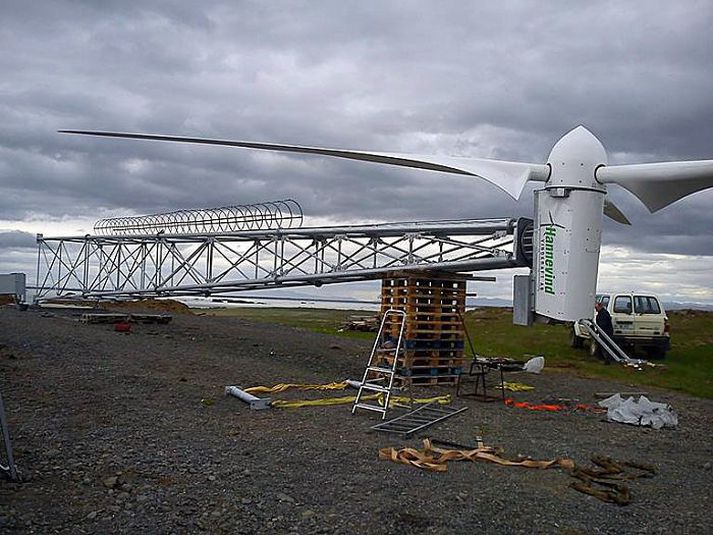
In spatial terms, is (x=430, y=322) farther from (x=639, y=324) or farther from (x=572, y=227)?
(x=639, y=324)

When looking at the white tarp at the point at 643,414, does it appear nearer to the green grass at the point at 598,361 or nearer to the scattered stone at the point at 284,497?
the green grass at the point at 598,361

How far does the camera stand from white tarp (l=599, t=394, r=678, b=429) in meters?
11.9

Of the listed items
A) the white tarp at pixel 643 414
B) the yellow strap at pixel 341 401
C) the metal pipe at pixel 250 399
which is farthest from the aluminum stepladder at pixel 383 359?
the white tarp at pixel 643 414

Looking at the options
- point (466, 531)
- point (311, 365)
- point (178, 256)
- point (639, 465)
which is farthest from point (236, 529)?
point (178, 256)

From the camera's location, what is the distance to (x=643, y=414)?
12.1 meters

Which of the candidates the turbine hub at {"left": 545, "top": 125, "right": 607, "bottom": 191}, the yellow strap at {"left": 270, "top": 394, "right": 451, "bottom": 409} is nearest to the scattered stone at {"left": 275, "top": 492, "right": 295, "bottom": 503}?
the yellow strap at {"left": 270, "top": 394, "right": 451, "bottom": 409}

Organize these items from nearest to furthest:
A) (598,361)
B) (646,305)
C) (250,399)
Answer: (250,399) → (598,361) → (646,305)

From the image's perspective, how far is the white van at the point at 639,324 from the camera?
2219 centimetres

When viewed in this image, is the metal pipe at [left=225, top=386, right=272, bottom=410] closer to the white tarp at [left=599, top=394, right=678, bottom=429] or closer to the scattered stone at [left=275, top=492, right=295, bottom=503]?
the scattered stone at [left=275, top=492, right=295, bottom=503]

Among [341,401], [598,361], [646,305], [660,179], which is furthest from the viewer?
[646,305]

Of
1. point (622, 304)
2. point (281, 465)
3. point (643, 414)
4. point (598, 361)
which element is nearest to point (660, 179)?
point (643, 414)

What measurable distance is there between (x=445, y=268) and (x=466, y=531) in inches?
348

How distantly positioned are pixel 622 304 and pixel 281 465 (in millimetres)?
17722

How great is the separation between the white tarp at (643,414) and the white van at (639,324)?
10244mm
